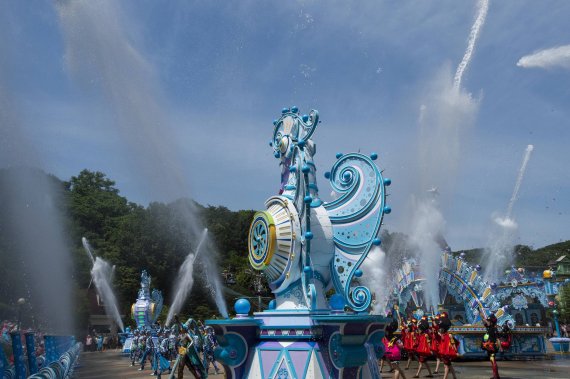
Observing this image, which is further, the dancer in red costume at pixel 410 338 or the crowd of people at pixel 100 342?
the crowd of people at pixel 100 342

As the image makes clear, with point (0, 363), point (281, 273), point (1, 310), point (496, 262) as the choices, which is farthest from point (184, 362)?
point (496, 262)

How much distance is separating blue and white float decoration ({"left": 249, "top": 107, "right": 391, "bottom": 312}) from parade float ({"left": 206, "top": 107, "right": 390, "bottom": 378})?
0.02m

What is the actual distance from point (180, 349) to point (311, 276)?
5.01 metres

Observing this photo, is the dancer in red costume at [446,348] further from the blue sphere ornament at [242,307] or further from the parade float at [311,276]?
the blue sphere ornament at [242,307]

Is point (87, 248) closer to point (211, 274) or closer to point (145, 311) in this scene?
point (211, 274)

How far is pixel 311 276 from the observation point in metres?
8.52

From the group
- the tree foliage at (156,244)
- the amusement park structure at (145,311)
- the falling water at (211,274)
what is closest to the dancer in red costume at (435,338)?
the amusement park structure at (145,311)

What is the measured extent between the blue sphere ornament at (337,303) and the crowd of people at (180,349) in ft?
15.1

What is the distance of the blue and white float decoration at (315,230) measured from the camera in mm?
8500

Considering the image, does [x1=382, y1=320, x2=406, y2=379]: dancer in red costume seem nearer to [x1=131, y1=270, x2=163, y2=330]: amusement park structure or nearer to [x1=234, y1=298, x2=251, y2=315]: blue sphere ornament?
[x1=234, y1=298, x2=251, y2=315]: blue sphere ornament

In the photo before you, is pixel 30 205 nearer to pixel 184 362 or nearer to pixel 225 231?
pixel 184 362

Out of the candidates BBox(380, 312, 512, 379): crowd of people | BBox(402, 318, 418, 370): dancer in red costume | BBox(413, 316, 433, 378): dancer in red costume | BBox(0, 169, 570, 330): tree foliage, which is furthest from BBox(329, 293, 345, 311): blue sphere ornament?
BBox(0, 169, 570, 330): tree foliage

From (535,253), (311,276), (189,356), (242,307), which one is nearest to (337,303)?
(311,276)

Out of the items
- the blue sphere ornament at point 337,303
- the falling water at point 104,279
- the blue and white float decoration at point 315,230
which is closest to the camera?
the blue and white float decoration at point 315,230
